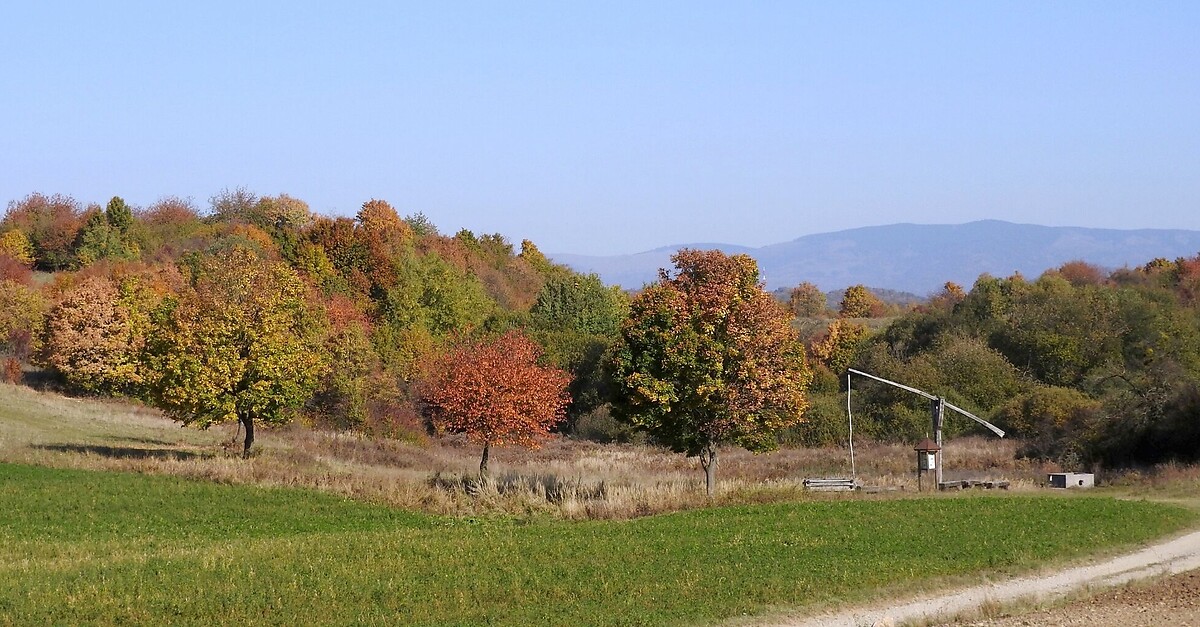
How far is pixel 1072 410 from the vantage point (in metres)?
62.0

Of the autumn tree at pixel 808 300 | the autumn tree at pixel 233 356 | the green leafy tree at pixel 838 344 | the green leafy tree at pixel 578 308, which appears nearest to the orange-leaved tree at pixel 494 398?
the autumn tree at pixel 233 356

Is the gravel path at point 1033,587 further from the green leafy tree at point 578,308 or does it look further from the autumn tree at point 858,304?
the autumn tree at point 858,304

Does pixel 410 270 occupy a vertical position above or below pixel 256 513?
above

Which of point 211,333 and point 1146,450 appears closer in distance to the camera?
point 211,333

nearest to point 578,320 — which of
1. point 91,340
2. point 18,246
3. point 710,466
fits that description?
point 91,340

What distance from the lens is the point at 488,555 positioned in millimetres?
23359

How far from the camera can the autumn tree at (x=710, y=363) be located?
125ft

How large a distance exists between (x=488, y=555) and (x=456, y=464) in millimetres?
33630

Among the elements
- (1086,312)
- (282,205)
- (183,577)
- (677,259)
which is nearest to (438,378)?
(677,259)

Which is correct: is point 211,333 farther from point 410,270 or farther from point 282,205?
point 282,205

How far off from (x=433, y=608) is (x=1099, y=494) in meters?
26.9

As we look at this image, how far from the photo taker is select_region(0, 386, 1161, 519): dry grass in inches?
1394

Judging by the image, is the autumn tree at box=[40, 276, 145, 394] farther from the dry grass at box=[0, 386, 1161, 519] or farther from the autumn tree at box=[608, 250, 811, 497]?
the autumn tree at box=[608, 250, 811, 497]

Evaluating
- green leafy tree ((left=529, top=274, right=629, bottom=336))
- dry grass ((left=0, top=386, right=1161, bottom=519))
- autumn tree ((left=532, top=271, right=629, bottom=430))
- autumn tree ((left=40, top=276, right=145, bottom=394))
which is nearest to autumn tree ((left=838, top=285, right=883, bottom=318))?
autumn tree ((left=532, top=271, right=629, bottom=430))
